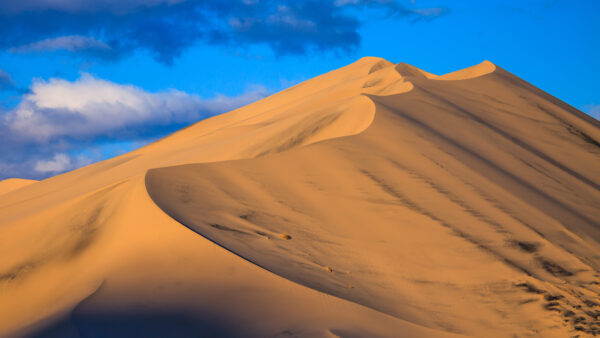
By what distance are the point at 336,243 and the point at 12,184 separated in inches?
776

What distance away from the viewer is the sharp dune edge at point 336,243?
4184mm

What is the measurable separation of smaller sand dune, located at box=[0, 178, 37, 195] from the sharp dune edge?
1449 cm

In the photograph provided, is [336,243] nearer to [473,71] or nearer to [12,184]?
[473,71]

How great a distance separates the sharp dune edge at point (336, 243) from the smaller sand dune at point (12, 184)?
47.5 feet

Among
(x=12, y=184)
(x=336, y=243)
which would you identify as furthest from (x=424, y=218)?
(x=12, y=184)

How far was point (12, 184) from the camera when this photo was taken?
21.8 metres

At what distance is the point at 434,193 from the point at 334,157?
1490mm

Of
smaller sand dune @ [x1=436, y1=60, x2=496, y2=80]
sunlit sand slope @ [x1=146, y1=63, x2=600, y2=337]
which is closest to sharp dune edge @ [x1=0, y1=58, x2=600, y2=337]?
sunlit sand slope @ [x1=146, y1=63, x2=600, y2=337]

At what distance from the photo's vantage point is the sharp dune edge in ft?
13.7

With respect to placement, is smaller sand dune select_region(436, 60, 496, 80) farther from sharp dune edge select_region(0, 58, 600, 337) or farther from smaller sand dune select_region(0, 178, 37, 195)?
smaller sand dune select_region(0, 178, 37, 195)

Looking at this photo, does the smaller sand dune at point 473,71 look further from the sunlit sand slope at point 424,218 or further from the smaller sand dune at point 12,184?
the smaller sand dune at point 12,184

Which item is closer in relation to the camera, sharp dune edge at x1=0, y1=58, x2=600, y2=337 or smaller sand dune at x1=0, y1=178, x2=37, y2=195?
sharp dune edge at x1=0, y1=58, x2=600, y2=337

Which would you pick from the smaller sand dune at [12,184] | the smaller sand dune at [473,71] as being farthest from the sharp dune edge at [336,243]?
the smaller sand dune at [12,184]

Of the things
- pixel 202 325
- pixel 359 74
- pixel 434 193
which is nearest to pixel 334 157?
pixel 434 193
